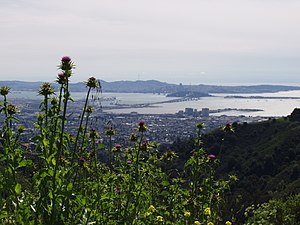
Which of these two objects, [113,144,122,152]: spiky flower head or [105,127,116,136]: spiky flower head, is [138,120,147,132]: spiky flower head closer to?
[105,127,116,136]: spiky flower head

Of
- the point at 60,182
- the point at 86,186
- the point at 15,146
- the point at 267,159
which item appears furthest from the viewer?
the point at 267,159

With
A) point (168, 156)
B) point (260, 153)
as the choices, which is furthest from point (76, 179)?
point (260, 153)

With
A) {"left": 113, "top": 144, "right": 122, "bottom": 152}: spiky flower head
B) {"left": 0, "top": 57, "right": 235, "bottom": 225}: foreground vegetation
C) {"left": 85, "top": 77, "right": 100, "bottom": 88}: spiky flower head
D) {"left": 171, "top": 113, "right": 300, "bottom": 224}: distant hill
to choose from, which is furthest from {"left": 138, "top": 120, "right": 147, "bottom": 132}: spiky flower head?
{"left": 171, "top": 113, "right": 300, "bottom": 224}: distant hill

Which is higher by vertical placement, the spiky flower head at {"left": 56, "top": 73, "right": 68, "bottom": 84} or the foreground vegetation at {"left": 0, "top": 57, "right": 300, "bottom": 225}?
the spiky flower head at {"left": 56, "top": 73, "right": 68, "bottom": 84}

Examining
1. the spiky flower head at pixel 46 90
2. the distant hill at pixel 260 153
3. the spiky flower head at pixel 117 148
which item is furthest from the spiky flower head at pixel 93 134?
the distant hill at pixel 260 153

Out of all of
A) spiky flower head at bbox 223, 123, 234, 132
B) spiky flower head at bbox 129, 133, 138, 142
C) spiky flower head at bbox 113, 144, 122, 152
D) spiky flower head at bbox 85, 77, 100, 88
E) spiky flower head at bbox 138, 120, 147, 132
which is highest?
spiky flower head at bbox 85, 77, 100, 88

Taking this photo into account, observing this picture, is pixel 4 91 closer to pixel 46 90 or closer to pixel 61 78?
pixel 46 90

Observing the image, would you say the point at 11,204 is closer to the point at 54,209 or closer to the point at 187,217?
the point at 54,209

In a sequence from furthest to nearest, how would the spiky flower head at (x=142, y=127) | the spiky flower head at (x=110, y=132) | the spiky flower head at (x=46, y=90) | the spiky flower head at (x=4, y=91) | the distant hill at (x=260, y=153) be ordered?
the distant hill at (x=260, y=153) → the spiky flower head at (x=110, y=132) → the spiky flower head at (x=142, y=127) → the spiky flower head at (x=4, y=91) → the spiky flower head at (x=46, y=90)

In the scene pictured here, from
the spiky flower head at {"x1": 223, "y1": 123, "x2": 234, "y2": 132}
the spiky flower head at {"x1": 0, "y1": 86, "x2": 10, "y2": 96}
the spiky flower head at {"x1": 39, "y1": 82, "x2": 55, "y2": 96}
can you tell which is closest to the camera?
the spiky flower head at {"x1": 39, "y1": 82, "x2": 55, "y2": 96}

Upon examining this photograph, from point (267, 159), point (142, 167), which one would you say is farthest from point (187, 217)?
point (267, 159)

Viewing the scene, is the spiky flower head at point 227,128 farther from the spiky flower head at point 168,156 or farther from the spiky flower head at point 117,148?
the spiky flower head at point 117,148
